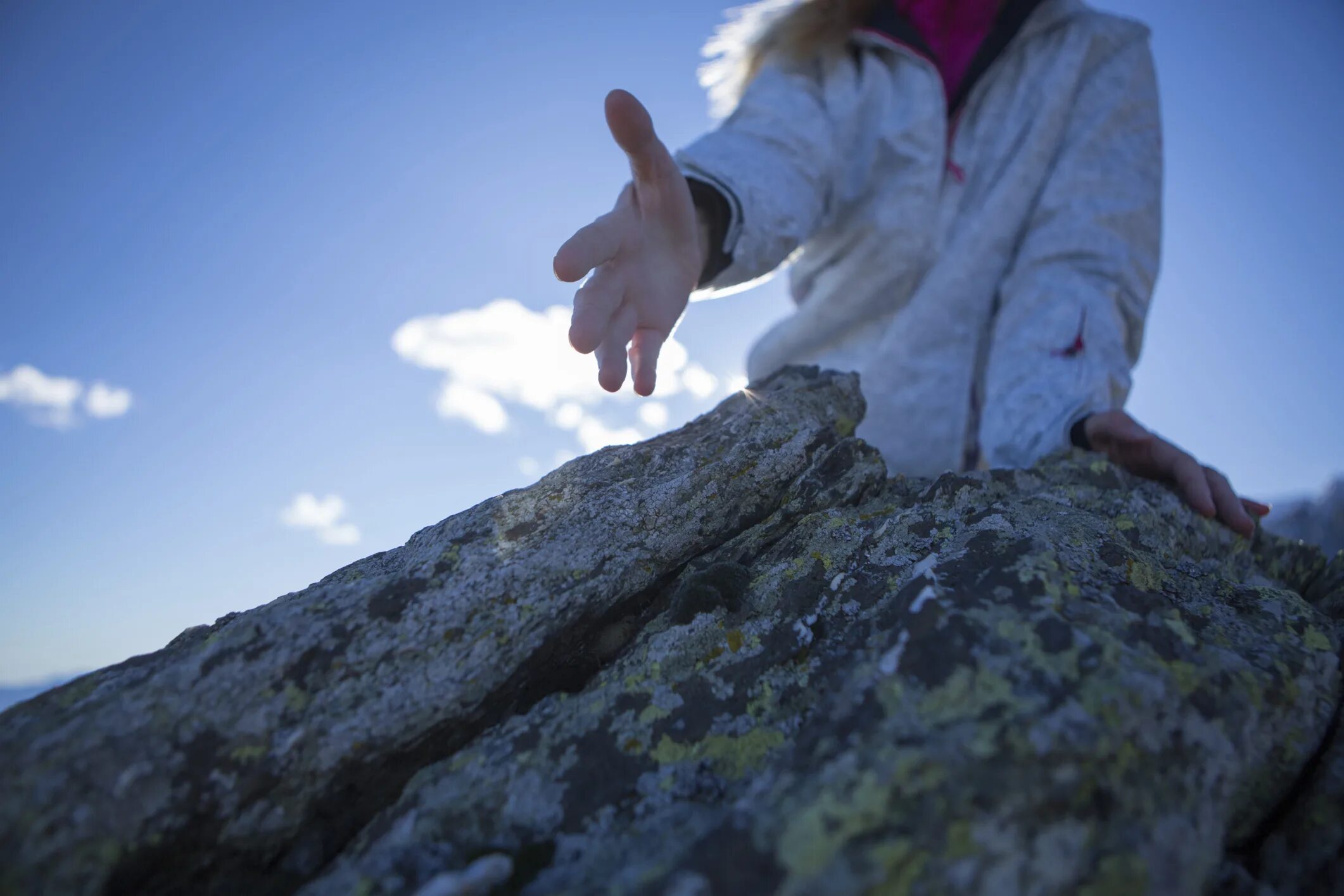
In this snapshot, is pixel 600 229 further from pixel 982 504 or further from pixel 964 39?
pixel 964 39

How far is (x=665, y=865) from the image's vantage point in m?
1.55

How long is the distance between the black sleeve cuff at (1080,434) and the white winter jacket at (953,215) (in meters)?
0.62

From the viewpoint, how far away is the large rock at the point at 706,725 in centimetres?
154

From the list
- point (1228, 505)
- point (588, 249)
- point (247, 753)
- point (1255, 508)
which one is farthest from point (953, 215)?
point (247, 753)

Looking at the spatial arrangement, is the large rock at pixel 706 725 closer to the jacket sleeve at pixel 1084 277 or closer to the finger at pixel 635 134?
the finger at pixel 635 134

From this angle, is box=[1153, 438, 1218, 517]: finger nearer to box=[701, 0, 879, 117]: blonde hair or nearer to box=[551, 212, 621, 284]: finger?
box=[551, 212, 621, 284]: finger

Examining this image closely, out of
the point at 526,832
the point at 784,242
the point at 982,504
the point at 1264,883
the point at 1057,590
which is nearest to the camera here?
the point at 1264,883

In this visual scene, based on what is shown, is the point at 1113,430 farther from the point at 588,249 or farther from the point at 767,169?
the point at 588,249

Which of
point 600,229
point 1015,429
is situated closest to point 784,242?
point 1015,429

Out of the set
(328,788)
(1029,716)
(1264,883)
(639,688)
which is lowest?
(1264,883)

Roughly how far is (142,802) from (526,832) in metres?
1.13

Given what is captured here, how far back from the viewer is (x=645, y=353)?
3748 mm

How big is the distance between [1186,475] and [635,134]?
363 centimetres

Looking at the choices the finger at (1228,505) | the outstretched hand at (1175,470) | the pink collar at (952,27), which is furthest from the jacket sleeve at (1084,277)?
the pink collar at (952,27)
